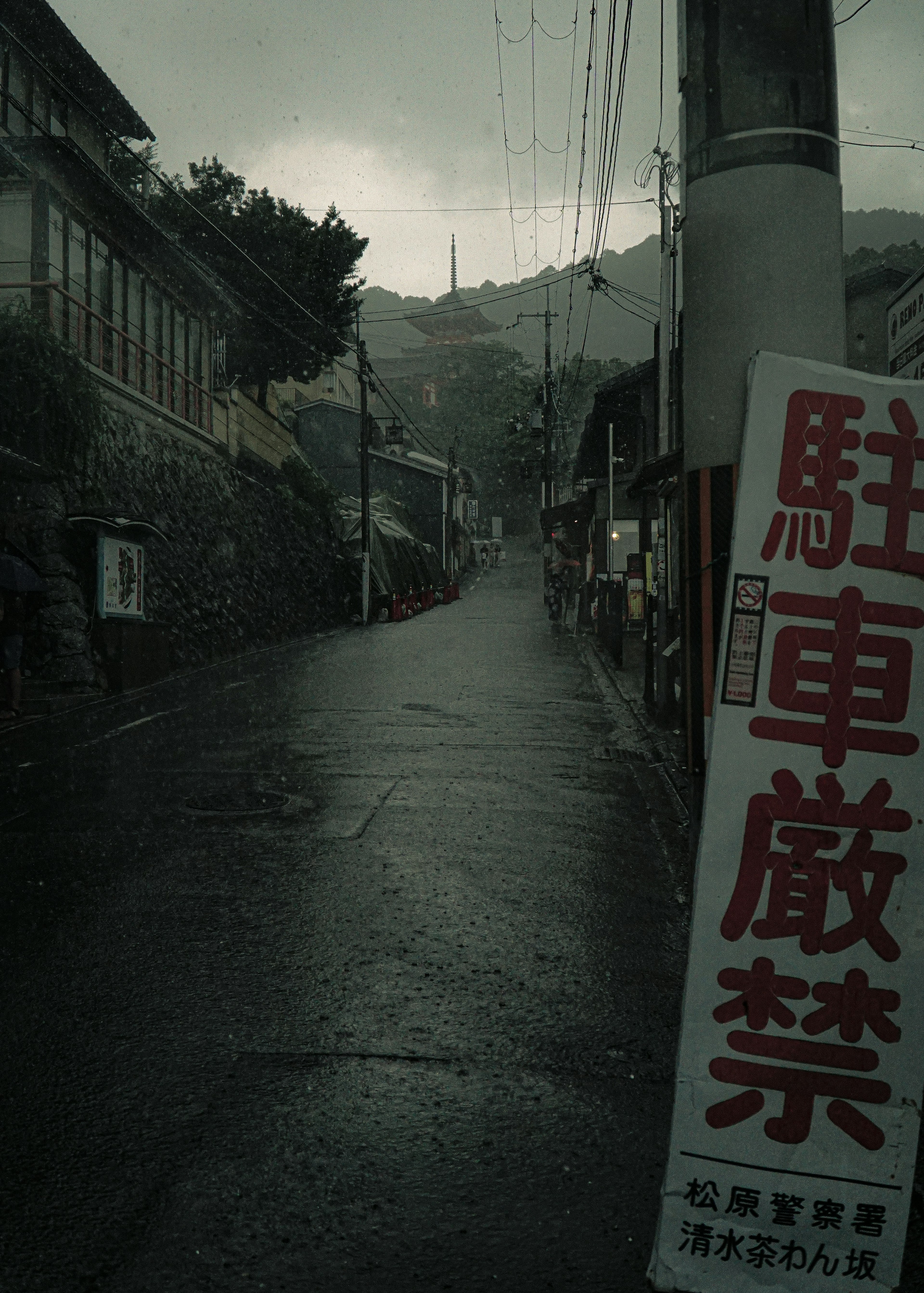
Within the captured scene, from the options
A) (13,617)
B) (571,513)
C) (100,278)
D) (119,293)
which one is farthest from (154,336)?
(571,513)

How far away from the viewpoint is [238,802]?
8.34m

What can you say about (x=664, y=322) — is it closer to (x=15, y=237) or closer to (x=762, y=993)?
(x=15, y=237)

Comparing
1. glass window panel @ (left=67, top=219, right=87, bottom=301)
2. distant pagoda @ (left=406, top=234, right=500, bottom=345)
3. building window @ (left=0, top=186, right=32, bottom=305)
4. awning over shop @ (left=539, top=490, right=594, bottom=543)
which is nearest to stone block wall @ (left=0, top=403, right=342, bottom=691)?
glass window panel @ (left=67, top=219, right=87, bottom=301)

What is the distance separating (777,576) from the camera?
2.42 m

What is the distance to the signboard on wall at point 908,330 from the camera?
16.9 feet

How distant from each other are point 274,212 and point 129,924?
103 feet

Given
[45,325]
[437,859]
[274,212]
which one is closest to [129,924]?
[437,859]

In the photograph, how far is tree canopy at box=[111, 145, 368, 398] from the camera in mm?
31969

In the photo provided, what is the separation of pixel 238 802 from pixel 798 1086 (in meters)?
6.39

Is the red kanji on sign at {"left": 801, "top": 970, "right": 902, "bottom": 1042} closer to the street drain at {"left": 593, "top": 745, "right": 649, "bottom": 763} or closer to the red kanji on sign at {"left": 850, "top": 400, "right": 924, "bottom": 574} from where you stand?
the red kanji on sign at {"left": 850, "top": 400, "right": 924, "bottom": 574}

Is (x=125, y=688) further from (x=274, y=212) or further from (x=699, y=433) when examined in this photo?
(x=274, y=212)

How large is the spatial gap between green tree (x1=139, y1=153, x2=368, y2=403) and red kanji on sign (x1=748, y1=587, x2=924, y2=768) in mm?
29939

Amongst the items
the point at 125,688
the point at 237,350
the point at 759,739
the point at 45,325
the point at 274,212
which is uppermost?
the point at 274,212

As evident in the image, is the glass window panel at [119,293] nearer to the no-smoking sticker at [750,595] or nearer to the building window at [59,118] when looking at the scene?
the building window at [59,118]
